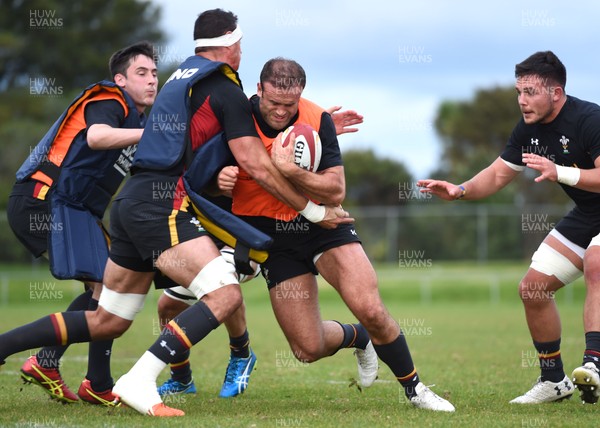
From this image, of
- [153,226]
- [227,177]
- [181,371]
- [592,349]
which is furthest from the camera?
[181,371]

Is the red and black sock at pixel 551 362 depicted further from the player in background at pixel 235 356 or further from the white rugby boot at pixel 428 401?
the player in background at pixel 235 356

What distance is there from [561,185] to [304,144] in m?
2.29

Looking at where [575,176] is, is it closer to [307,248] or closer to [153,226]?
[307,248]

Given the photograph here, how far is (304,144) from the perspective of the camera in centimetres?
637

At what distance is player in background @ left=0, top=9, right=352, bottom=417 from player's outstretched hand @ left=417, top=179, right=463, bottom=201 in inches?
42.0

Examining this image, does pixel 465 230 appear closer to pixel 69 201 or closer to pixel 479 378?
pixel 479 378

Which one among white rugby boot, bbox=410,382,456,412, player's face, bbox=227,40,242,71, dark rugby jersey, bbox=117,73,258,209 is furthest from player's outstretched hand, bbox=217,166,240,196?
white rugby boot, bbox=410,382,456,412

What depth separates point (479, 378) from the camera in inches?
361

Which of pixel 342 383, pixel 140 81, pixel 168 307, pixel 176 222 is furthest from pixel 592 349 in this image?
pixel 140 81

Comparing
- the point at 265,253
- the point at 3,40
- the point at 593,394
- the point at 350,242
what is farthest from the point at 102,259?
the point at 3,40

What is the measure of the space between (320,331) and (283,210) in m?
0.99

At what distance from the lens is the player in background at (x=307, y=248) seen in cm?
644

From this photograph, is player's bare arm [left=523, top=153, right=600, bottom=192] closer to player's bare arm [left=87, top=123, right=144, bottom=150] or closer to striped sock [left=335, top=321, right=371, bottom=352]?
striped sock [left=335, top=321, right=371, bottom=352]

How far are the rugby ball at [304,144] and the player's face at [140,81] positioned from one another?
1.58 m
